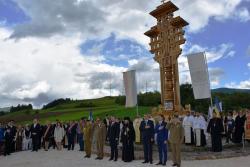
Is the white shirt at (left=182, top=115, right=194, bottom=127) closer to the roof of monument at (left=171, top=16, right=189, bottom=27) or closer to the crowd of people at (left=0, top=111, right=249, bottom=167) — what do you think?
the crowd of people at (left=0, top=111, right=249, bottom=167)

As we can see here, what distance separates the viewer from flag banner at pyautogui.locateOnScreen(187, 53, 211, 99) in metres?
17.8

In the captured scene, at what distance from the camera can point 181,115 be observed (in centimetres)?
1984

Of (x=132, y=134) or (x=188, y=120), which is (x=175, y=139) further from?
(x=188, y=120)

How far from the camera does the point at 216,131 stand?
1614 cm

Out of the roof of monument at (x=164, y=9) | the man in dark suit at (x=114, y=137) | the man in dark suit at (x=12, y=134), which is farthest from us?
the man in dark suit at (x=12, y=134)

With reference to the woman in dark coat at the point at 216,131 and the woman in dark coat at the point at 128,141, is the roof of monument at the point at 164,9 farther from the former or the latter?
the woman in dark coat at the point at 128,141

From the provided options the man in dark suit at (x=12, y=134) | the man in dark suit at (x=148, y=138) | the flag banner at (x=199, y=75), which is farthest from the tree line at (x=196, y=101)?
the man in dark suit at (x=148, y=138)

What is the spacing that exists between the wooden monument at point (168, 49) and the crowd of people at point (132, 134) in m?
2.09

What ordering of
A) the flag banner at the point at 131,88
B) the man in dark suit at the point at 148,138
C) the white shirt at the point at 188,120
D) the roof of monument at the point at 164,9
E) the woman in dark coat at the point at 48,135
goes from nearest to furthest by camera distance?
the man in dark suit at the point at 148,138 → the white shirt at the point at 188,120 → the flag banner at the point at 131,88 → the roof of monument at the point at 164,9 → the woman in dark coat at the point at 48,135

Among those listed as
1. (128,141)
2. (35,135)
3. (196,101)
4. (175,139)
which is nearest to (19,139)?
(35,135)

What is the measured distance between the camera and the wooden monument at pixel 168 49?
2066 centimetres

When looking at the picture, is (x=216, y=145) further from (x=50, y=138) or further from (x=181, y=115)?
(x=50, y=138)

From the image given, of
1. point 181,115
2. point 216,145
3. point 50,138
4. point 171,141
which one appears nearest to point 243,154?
point 216,145

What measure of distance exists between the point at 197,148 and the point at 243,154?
2.31 m
